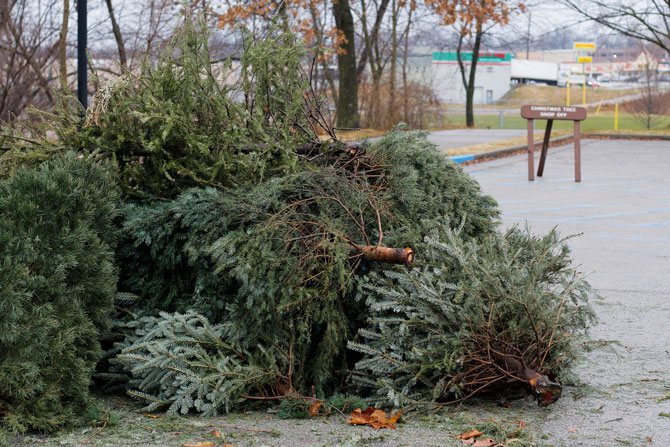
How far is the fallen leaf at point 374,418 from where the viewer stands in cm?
364

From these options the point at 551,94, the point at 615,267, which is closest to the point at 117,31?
the point at 615,267

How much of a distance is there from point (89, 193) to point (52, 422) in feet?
3.81

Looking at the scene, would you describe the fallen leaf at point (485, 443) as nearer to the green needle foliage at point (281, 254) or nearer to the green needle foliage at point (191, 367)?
the green needle foliage at point (281, 254)

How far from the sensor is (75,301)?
3717mm

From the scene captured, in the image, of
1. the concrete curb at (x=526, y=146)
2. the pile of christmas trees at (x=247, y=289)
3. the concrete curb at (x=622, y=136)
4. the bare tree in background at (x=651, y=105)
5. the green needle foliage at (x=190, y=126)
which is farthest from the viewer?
the bare tree in background at (x=651, y=105)

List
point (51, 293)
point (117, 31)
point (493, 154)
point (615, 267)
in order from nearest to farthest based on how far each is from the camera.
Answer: point (51, 293)
point (615, 267)
point (117, 31)
point (493, 154)

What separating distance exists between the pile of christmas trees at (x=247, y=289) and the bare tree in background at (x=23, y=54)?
10478 millimetres

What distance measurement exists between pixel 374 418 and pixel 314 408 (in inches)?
12.8

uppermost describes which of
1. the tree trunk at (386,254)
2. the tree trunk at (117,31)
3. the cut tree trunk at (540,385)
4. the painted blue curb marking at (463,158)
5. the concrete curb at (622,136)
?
the tree trunk at (117,31)

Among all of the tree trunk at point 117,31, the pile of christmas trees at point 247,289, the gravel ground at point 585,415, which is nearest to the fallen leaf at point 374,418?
the gravel ground at point 585,415

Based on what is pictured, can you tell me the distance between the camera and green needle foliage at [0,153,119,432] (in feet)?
11.1

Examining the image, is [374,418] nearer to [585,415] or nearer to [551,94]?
[585,415]

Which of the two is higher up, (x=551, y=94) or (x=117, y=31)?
(x=551, y=94)

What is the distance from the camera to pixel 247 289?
4.03 meters
